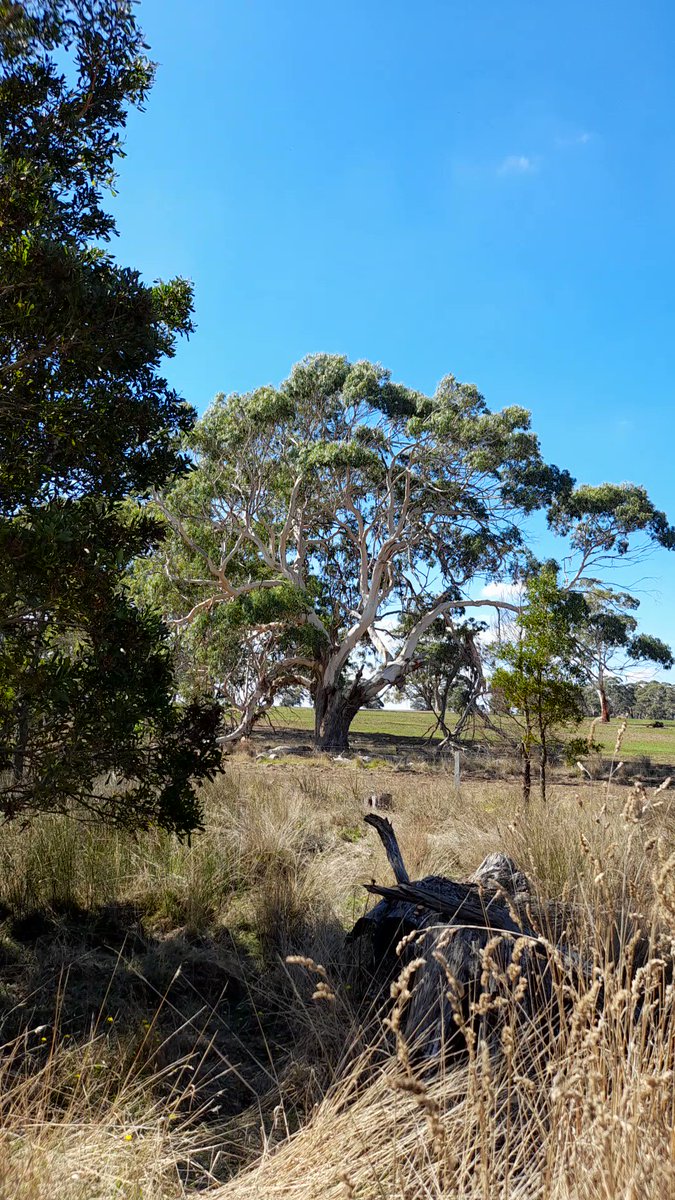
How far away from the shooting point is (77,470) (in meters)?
5.09

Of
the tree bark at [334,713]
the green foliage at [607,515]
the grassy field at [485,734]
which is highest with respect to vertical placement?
the green foliage at [607,515]

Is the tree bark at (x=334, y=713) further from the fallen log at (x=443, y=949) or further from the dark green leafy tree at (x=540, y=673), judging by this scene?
the fallen log at (x=443, y=949)

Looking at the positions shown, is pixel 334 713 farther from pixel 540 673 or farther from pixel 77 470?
pixel 77 470

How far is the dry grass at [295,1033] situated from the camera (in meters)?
2.00

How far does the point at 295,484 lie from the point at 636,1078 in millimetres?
20435

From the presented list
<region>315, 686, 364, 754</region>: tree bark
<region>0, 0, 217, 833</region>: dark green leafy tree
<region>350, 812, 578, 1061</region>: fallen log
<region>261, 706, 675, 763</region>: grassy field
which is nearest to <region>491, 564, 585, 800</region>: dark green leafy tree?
<region>261, 706, 675, 763</region>: grassy field

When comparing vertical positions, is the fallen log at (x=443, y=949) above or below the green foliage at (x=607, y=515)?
below

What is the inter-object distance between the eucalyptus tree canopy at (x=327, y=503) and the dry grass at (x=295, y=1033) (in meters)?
13.2

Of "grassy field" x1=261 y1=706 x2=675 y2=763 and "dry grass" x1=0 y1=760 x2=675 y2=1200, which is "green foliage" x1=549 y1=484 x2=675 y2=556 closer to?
"grassy field" x1=261 y1=706 x2=675 y2=763

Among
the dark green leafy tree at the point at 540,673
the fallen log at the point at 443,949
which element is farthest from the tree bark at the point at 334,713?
the fallen log at the point at 443,949

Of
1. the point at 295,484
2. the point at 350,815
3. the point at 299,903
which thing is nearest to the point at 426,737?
the point at 295,484

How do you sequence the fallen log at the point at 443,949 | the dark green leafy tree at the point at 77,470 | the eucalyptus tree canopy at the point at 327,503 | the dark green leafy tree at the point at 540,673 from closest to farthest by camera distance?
the fallen log at the point at 443,949 → the dark green leafy tree at the point at 77,470 → the dark green leafy tree at the point at 540,673 → the eucalyptus tree canopy at the point at 327,503

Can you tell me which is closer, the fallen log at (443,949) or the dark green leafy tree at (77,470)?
the fallen log at (443,949)

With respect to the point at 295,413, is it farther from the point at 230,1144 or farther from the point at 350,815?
→ the point at 230,1144
